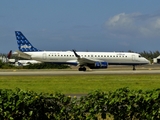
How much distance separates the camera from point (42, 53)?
65.1 metres

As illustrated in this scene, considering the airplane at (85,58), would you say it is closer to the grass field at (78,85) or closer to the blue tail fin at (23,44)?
the blue tail fin at (23,44)

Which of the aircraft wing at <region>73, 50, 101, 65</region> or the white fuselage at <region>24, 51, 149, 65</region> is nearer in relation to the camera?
the aircraft wing at <region>73, 50, 101, 65</region>

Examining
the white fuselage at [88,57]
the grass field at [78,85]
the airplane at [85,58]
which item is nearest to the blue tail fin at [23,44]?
the airplane at [85,58]

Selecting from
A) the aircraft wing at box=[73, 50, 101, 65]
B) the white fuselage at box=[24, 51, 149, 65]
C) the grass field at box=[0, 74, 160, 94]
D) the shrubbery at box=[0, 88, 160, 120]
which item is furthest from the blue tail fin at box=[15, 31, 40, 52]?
the shrubbery at box=[0, 88, 160, 120]

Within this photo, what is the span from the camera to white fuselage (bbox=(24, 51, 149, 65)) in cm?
6429

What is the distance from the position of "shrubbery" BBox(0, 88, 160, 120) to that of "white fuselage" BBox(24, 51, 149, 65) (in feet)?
173

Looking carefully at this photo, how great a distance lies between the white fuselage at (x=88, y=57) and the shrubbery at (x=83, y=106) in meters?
52.8

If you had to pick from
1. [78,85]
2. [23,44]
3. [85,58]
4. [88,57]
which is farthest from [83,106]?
[23,44]

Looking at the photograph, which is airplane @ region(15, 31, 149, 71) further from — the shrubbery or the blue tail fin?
the shrubbery

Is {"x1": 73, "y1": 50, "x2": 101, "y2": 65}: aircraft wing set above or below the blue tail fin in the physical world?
below

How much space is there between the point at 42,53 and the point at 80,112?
5420cm

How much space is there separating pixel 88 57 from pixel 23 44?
1221cm

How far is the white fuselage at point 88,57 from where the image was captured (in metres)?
64.3

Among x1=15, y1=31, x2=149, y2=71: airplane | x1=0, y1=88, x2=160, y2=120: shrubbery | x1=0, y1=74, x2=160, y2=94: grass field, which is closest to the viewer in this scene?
x1=0, y1=88, x2=160, y2=120: shrubbery
